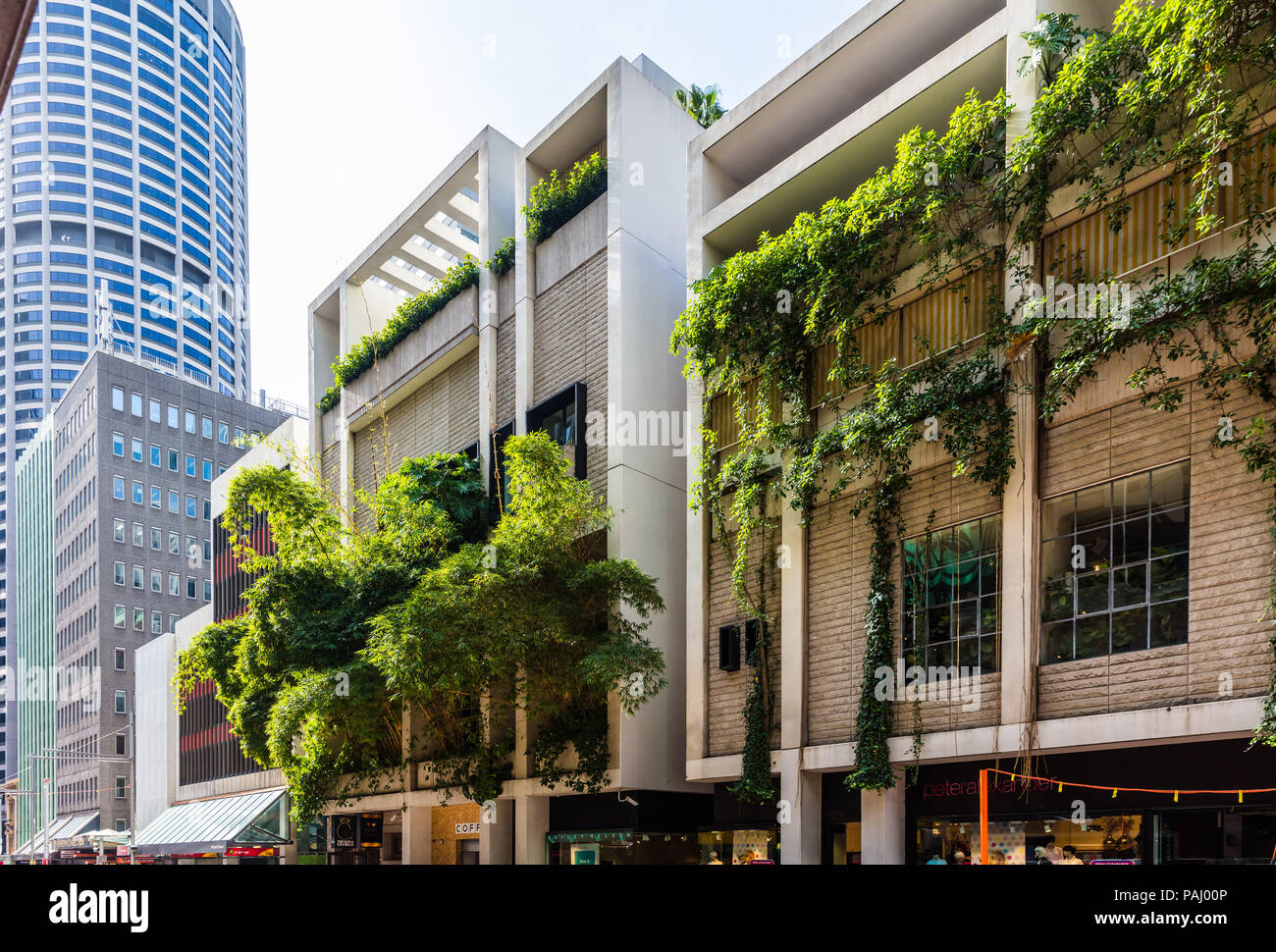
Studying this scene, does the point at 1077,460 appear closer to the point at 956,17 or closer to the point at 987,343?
the point at 987,343

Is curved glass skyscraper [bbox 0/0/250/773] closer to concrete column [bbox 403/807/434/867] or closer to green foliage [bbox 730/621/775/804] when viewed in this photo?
concrete column [bbox 403/807/434/867]

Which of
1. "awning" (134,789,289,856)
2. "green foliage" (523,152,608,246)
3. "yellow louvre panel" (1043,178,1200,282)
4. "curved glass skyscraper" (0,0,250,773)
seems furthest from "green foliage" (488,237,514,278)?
"curved glass skyscraper" (0,0,250,773)

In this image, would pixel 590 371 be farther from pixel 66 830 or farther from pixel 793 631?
pixel 66 830

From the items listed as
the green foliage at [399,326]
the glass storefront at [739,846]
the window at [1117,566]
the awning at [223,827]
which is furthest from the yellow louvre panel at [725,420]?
the awning at [223,827]

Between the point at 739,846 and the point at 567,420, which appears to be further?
the point at 567,420

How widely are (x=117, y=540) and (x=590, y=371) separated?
263 feet

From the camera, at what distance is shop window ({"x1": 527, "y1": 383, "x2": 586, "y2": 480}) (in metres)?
23.4

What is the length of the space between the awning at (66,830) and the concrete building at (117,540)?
62 cm

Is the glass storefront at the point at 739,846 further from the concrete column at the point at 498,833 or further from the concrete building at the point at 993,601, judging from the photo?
the concrete column at the point at 498,833

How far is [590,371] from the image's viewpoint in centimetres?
2352

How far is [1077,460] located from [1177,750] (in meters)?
3.95

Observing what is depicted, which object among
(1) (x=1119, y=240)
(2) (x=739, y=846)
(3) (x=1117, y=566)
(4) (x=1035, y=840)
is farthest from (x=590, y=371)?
(4) (x=1035, y=840)
